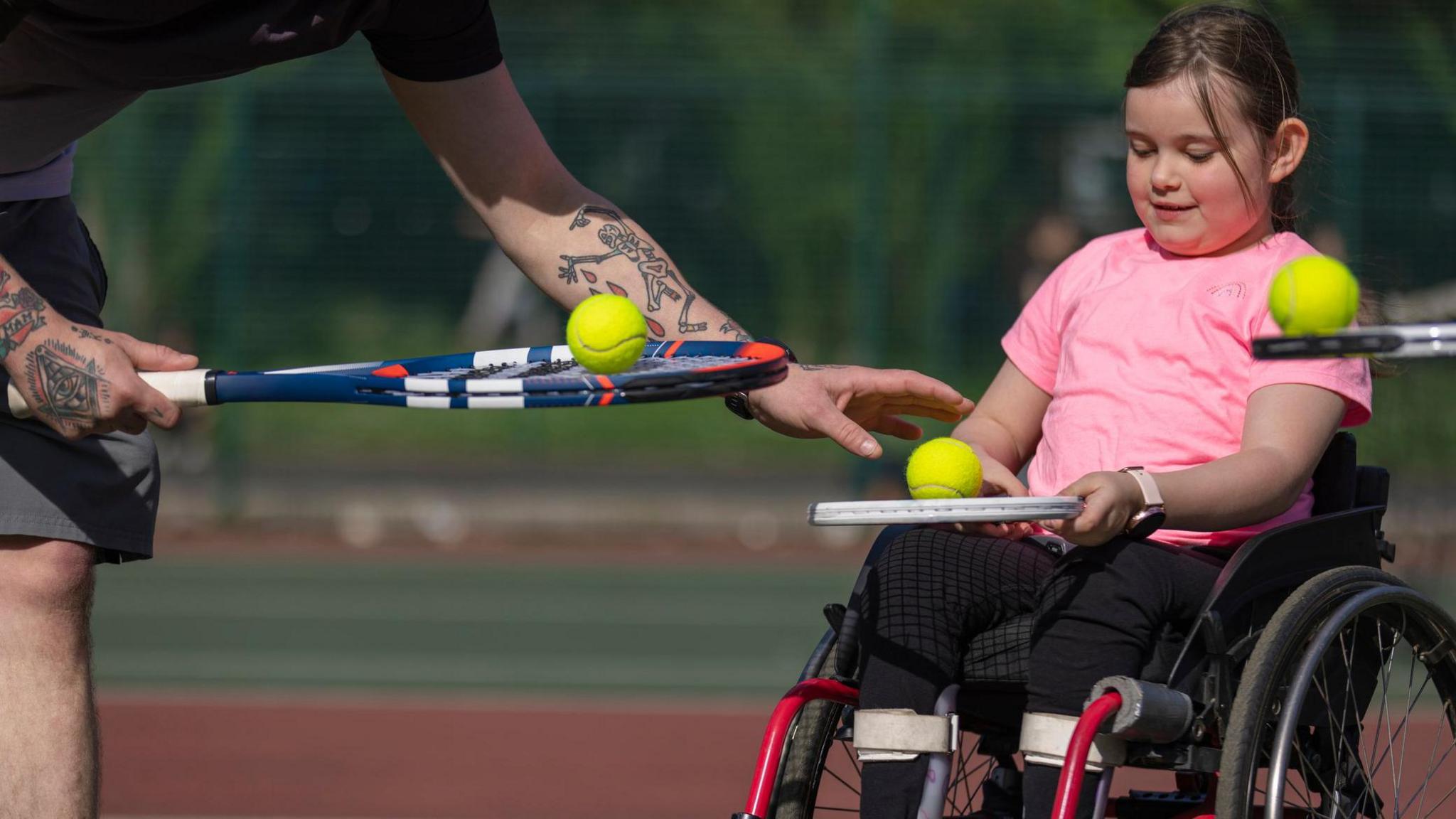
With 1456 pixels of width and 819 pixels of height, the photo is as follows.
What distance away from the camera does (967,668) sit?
2.54 meters

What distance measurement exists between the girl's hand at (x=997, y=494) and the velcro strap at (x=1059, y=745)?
1.03 feet

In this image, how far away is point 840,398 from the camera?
2627 mm

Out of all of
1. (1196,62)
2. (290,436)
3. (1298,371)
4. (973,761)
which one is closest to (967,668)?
(1298,371)

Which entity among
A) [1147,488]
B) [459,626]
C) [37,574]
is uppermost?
[1147,488]

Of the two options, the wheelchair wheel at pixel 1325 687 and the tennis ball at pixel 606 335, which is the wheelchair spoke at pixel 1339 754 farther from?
the tennis ball at pixel 606 335

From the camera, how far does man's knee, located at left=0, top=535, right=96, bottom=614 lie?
8.86 feet

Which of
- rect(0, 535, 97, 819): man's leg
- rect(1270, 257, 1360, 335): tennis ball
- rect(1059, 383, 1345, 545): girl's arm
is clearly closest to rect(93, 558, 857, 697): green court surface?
rect(0, 535, 97, 819): man's leg

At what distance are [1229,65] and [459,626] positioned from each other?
5541 millimetres

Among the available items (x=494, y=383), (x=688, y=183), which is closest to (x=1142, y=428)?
(x=494, y=383)

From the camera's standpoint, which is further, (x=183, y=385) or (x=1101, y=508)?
(x=183, y=385)

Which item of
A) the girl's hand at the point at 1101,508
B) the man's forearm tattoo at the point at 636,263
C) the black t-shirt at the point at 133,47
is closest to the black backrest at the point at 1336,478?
the girl's hand at the point at 1101,508

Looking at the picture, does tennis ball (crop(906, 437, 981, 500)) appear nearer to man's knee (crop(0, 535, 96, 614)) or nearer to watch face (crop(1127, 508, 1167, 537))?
watch face (crop(1127, 508, 1167, 537))

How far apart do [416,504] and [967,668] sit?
876cm

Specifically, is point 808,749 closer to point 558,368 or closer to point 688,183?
point 558,368
